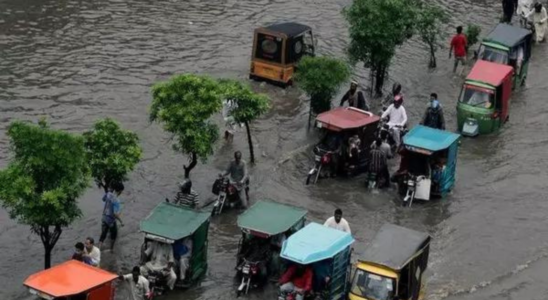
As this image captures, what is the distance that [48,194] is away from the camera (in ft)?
61.9

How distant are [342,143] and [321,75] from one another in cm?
293

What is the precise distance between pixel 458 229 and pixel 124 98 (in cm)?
1243

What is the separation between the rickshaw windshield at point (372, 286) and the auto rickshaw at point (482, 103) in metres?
11.2

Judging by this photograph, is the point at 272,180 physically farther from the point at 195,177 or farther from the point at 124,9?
the point at 124,9

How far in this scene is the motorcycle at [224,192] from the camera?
23.4 metres

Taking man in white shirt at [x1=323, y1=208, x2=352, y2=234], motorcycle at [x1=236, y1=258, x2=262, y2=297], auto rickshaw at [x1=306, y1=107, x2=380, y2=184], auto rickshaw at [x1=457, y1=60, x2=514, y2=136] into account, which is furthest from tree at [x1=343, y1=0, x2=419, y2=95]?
motorcycle at [x1=236, y1=258, x2=262, y2=297]

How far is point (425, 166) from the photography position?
24.2 metres

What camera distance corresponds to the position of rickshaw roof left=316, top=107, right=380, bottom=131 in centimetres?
2486

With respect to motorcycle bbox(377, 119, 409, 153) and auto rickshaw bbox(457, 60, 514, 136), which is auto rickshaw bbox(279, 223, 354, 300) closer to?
motorcycle bbox(377, 119, 409, 153)

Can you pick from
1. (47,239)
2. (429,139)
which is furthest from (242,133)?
(47,239)

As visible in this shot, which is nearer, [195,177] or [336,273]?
[336,273]

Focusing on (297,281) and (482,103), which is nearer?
(297,281)

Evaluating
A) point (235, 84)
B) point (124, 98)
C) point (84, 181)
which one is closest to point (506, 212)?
point (235, 84)

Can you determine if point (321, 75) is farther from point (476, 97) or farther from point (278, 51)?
point (476, 97)
